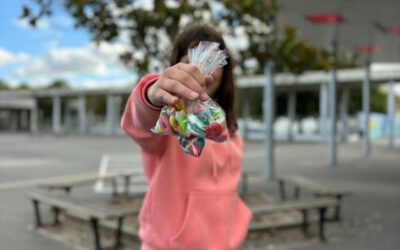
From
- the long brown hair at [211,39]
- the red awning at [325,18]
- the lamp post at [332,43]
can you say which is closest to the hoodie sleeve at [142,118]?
the long brown hair at [211,39]

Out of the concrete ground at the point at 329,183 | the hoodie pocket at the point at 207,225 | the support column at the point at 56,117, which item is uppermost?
the hoodie pocket at the point at 207,225

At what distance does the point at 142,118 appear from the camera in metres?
1.50

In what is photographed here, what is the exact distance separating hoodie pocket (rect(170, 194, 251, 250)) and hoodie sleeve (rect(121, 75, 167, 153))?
0.84ft

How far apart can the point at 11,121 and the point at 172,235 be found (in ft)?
193

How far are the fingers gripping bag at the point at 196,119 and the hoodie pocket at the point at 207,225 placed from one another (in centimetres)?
60

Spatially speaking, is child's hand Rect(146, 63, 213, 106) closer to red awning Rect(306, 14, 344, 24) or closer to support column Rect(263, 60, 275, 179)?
support column Rect(263, 60, 275, 179)

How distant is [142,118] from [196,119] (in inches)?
12.8

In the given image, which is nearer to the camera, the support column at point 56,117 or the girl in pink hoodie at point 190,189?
the girl in pink hoodie at point 190,189

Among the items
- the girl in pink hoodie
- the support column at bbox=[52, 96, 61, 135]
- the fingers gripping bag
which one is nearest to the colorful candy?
the fingers gripping bag

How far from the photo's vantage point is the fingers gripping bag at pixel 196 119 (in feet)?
4.00

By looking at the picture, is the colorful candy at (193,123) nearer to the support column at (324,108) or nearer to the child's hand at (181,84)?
the child's hand at (181,84)

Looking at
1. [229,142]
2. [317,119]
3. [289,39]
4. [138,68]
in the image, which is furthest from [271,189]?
[317,119]

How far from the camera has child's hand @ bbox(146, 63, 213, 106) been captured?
3.92 ft

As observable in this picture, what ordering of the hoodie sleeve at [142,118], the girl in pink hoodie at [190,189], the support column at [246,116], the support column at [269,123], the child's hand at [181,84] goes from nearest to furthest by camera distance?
the child's hand at [181,84] < the hoodie sleeve at [142,118] < the girl in pink hoodie at [190,189] < the support column at [269,123] < the support column at [246,116]
